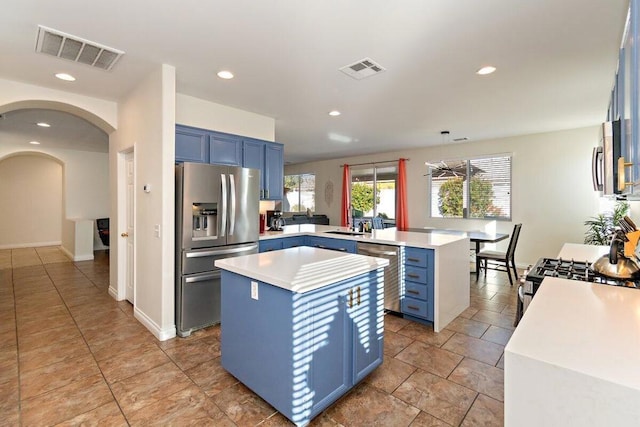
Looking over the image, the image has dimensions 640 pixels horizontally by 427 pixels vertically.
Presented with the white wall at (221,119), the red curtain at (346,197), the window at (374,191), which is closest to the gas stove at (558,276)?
the white wall at (221,119)

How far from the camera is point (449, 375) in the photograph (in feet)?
7.64

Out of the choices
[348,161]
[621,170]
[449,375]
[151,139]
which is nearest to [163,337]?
[151,139]

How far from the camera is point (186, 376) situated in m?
2.32

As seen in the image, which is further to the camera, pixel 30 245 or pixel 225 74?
pixel 30 245

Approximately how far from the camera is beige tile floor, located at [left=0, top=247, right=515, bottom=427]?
1887 millimetres

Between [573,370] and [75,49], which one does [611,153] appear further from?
[75,49]

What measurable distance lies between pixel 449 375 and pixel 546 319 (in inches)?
59.2

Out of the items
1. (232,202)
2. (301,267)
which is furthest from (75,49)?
(301,267)

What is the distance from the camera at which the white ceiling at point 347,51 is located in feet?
6.86

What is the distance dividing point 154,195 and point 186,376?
68.4 inches

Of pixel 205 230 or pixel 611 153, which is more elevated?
pixel 611 153

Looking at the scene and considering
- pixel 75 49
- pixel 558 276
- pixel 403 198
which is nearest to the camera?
pixel 558 276

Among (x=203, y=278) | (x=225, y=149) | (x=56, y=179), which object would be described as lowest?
(x=203, y=278)

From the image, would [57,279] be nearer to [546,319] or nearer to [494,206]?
[546,319]
